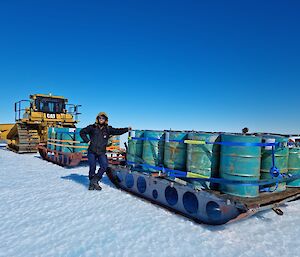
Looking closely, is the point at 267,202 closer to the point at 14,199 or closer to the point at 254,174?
the point at 254,174

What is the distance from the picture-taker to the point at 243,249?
124 inches

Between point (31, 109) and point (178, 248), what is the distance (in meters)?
13.1

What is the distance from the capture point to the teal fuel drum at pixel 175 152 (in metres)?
4.62

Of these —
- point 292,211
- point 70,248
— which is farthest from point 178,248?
point 292,211

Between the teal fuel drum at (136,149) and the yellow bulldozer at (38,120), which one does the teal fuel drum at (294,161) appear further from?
the yellow bulldozer at (38,120)

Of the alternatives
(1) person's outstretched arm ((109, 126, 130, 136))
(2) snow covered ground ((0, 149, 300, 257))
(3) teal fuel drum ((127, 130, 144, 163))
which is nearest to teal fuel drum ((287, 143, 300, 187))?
(2) snow covered ground ((0, 149, 300, 257))

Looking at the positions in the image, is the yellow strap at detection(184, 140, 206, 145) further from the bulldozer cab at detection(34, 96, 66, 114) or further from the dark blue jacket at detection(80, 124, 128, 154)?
the bulldozer cab at detection(34, 96, 66, 114)

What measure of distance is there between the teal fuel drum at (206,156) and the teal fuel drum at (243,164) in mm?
307

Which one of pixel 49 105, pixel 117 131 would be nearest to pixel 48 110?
pixel 49 105

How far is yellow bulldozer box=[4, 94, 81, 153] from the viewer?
13.5m

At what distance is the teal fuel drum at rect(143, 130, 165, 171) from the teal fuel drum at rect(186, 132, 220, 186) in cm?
99

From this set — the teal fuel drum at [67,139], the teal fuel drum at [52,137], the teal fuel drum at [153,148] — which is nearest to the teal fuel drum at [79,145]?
the teal fuel drum at [67,139]

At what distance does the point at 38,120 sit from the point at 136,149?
1012 centimetres

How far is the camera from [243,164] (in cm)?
377
